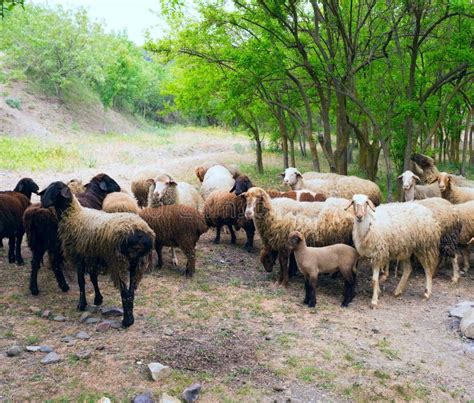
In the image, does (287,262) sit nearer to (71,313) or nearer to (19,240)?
(71,313)

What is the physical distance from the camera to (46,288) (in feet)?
21.5

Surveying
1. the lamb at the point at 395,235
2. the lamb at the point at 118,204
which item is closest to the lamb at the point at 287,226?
the lamb at the point at 395,235

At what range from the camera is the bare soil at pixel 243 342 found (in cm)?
440

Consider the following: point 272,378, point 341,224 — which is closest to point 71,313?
point 272,378

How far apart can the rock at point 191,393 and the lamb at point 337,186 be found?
7.22 m

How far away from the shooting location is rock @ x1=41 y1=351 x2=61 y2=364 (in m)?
4.57

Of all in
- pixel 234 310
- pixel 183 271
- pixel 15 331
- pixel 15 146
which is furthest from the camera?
pixel 15 146

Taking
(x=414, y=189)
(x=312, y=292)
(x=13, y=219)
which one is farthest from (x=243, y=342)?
(x=414, y=189)

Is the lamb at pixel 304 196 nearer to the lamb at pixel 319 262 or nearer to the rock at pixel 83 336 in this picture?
the lamb at pixel 319 262

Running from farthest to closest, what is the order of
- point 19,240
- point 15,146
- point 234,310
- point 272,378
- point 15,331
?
point 15,146, point 19,240, point 234,310, point 15,331, point 272,378

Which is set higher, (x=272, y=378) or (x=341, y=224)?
(x=341, y=224)

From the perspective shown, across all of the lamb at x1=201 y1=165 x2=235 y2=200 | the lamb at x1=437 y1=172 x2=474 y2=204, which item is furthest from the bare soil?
the lamb at x1=201 y1=165 x2=235 y2=200

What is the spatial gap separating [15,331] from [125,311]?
1.26 meters

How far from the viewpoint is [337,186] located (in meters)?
10.9
